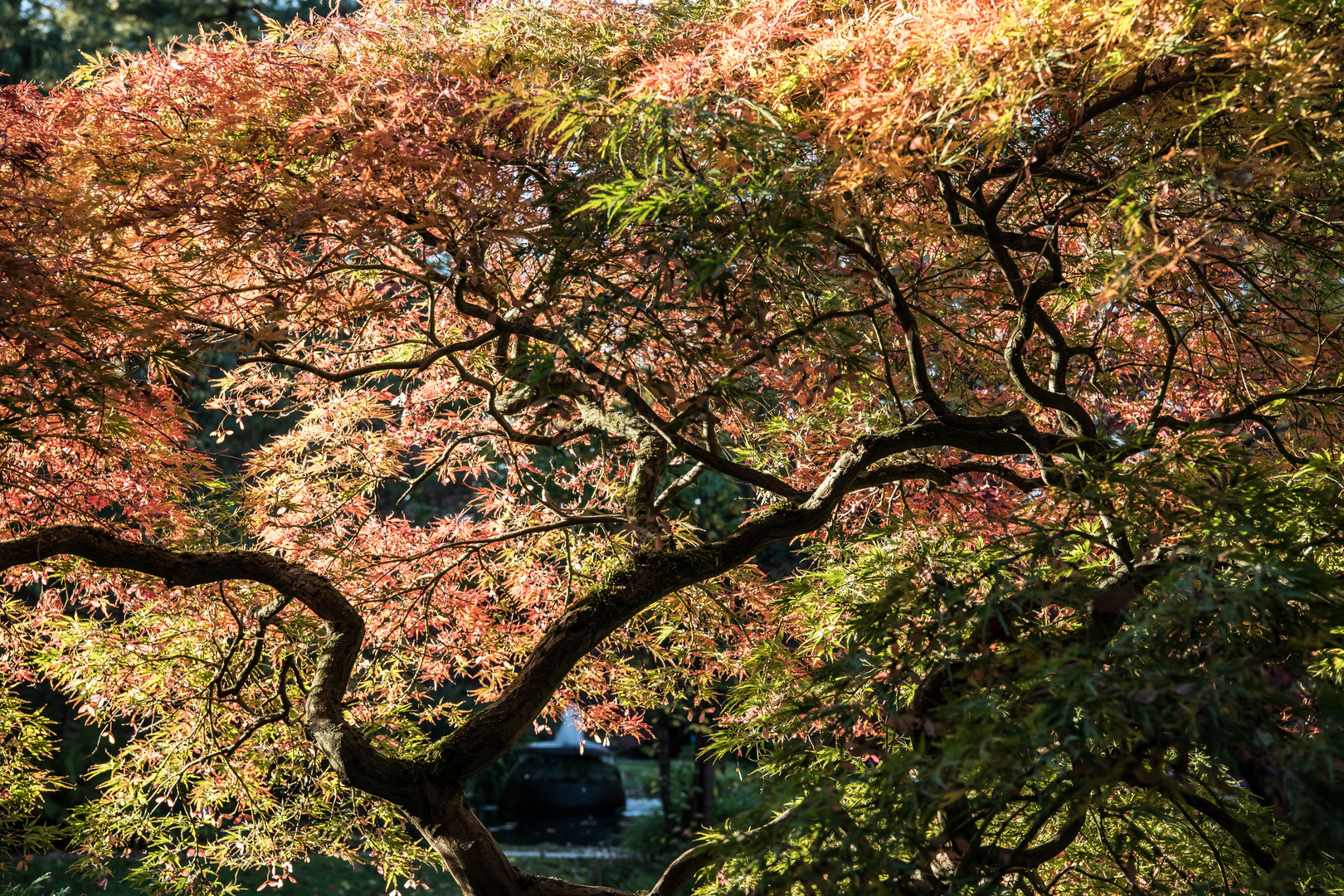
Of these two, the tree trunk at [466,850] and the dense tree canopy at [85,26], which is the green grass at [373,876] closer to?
the tree trunk at [466,850]

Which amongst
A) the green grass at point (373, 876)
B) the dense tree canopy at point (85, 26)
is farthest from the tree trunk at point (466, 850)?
the dense tree canopy at point (85, 26)

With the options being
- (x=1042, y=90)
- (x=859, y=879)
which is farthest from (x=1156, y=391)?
(x=859, y=879)

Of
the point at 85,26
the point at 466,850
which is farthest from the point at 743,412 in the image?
the point at 85,26

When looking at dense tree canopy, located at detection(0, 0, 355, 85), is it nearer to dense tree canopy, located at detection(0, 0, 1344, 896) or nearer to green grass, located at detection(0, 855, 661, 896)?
green grass, located at detection(0, 855, 661, 896)

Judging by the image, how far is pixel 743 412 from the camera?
266 cm

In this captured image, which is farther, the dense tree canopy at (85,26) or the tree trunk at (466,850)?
the dense tree canopy at (85,26)

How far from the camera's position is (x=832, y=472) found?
2.84 m

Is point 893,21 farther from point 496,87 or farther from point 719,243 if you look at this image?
point 496,87

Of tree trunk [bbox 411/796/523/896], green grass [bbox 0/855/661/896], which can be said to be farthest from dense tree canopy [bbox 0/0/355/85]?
tree trunk [bbox 411/796/523/896]

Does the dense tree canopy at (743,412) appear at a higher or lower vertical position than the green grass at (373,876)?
higher

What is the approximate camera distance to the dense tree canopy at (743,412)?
5.40 feet

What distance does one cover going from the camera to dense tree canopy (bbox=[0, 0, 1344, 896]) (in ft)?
5.40

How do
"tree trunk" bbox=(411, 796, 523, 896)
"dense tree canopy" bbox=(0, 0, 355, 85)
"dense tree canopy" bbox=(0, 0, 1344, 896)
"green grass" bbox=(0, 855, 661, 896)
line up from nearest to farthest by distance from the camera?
"dense tree canopy" bbox=(0, 0, 1344, 896) < "tree trunk" bbox=(411, 796, 523, 896) < "green grass" bbox=(0, 855, 661, 896) < "dense tree canopy" bbox=(0, 0, 355, 85)

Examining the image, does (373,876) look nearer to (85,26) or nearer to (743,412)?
(743,412)
